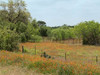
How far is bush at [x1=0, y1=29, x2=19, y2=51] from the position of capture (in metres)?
14.5

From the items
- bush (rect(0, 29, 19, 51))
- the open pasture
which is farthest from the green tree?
bush (rect(0, 29, 19, 51))

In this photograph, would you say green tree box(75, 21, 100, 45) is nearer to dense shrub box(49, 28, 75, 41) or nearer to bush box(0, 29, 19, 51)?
dense shrub box(49, 28, 75, 41)

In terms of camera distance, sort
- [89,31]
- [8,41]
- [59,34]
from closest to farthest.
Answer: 1. [8,41]
2. [89,31]
3. [59,34]

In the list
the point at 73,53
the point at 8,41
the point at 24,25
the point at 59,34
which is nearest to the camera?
the point at 8,41

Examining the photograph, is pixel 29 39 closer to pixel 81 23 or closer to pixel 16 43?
pixel 81 23

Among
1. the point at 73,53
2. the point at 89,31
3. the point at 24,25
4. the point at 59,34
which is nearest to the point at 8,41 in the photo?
the point at 73,53

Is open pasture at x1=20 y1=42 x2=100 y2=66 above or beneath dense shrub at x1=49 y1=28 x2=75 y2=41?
beneath

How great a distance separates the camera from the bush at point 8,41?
14.5m

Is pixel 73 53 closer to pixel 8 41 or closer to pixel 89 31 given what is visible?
pixel 8 41

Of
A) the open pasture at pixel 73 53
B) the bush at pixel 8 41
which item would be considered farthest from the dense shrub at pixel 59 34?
the bush at pixel 8 41

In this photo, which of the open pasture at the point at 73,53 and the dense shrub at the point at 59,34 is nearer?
the open pasture at the point at 73,53

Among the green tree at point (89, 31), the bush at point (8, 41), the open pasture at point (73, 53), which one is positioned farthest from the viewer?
the green tree at point (89, 31)

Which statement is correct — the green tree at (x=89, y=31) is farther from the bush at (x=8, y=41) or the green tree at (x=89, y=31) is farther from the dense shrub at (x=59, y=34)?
the bush at (x=8, y=41)

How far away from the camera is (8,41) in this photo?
14.7 m
